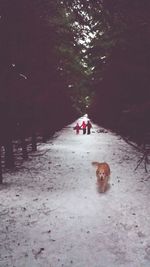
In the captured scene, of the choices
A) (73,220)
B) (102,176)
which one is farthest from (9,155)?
(73,220)

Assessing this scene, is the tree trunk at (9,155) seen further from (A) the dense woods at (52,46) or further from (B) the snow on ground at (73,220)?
(B) the snow on ground at (73,220)

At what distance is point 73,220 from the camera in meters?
8.07

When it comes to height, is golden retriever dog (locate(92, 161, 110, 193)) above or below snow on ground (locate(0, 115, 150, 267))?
above

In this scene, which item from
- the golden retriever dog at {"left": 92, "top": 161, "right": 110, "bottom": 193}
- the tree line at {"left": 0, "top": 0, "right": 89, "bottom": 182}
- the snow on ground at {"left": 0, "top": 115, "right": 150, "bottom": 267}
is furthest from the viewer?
the tree line at {"left": 0, "top": 0, "right": 89, "bottom": 182}

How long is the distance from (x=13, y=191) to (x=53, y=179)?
2103 mm

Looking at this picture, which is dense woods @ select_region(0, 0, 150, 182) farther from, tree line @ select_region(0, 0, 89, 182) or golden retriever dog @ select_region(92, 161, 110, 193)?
golden retriever dog @ select_region(92, 161, 110, 193)

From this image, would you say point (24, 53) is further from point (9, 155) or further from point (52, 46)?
point (52, 46)

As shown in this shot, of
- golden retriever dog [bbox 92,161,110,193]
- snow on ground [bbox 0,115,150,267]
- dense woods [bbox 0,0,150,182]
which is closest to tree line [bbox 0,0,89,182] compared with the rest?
dense woods [bbox 0,0,150,182]

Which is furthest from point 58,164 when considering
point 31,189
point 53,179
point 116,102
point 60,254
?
point 116,102

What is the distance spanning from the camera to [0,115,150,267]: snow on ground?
6125 mm

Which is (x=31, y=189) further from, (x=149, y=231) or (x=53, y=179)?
(x=149, y=231)

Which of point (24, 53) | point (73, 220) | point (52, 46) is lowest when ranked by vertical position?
point (73, 220)

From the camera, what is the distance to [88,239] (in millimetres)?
6922

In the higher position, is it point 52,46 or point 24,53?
point 52,46
